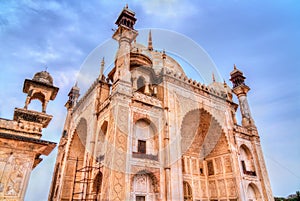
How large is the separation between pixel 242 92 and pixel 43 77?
19.0 m

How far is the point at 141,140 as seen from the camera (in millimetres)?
12477

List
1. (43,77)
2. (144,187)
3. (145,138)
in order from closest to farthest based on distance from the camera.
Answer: (43,77)
(144,187)
(145,138)

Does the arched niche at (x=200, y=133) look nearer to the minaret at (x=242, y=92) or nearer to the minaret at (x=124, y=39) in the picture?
the minaret at (x=242, y=92)

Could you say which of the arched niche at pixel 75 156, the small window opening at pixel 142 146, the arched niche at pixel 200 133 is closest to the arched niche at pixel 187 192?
the arched niche at pixel 200 133

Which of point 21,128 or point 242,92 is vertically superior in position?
point 242,92

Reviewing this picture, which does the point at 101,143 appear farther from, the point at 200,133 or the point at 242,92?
the point at 242,92

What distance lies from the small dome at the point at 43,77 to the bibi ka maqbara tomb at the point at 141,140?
112 millimetres

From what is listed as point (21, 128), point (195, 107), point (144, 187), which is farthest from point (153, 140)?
point (21, 128)

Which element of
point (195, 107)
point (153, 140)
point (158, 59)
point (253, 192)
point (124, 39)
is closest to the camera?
point (153, 140)

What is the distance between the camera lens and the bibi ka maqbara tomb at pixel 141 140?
7198 mm

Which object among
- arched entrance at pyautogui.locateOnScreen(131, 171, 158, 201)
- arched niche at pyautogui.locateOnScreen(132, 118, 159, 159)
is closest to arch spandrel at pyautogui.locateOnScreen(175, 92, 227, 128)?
arched niche at pyautogui.locateOnScreen(132, 118, 159, 159)

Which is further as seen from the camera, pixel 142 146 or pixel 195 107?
pixel 195 107

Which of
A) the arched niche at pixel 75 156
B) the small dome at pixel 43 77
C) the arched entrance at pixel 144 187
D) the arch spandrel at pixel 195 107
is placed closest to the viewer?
the small dome at pixel 43 77

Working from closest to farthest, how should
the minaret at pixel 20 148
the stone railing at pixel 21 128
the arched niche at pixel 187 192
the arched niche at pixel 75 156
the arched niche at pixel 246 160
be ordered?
the minaret at pixel 20 148 → the stone railing at pixel 21 128 → the arched niche at pixel 187 192 → the arched niche at pixel 75 156 → the arched niche at pixel 246 160
